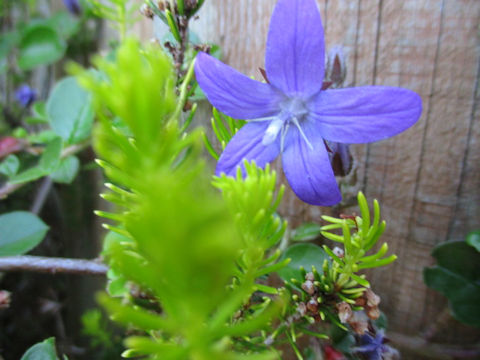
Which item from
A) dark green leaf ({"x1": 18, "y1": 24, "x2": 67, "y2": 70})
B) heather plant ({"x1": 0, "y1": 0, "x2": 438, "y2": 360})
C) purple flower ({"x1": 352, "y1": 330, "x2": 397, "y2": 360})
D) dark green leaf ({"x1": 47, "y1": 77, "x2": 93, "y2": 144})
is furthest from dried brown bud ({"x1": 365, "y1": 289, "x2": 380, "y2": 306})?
dark green leaf ({"x1": 18, "y1": 24, "x2": 67, "y2": 70})

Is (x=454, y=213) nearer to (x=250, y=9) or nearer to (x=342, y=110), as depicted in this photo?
(x=342, y=110)

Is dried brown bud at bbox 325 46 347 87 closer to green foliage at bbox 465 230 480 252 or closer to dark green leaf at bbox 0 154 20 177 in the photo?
green foliage at bbox 465 230 480 252

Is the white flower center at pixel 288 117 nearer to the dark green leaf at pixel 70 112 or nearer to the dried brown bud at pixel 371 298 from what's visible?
the dried brown bud at pixel 371 298

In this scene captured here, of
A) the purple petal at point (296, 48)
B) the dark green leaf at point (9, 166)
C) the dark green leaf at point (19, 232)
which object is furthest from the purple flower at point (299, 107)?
the dark green leaf at point (9, 166)

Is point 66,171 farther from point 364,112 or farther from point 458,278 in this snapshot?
point 458,278

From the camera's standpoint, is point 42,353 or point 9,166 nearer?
point 42,353

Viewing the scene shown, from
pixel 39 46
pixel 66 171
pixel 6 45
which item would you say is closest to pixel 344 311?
pixel 66 171

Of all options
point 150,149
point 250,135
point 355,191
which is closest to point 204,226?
point 150,149

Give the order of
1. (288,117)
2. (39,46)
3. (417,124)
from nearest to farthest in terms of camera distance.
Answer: (288,117) < (417,124) < (39,46)
